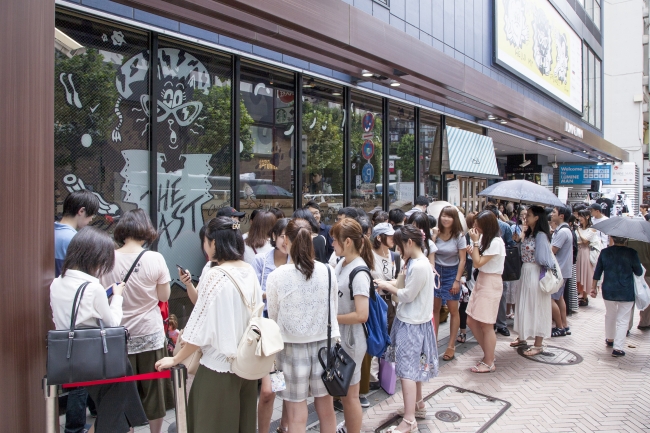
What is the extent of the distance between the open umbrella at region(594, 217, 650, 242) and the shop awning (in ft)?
17.0

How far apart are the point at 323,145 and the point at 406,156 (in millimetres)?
2925

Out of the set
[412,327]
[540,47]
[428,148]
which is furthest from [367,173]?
[540,47]

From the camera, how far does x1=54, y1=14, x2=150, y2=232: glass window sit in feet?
16.3

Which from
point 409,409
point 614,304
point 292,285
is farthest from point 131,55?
point 614,304

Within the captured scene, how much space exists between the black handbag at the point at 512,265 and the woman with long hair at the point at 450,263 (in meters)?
0.58

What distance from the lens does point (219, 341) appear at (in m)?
2.86

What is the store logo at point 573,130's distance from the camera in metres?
15.0

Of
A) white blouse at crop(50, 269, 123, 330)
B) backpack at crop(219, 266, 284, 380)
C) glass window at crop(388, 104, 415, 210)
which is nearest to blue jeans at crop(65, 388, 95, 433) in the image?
white blouse at crop(50, 269, 123, 330)

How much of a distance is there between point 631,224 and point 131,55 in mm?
6405

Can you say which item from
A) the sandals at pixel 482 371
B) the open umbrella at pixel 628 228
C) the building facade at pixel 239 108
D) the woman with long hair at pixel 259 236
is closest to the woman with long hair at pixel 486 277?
the sandals at pixel 482 371

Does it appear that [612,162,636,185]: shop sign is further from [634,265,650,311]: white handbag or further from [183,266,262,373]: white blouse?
[183,266,262,373]: white blouse

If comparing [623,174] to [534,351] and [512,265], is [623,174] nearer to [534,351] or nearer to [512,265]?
[534,351]

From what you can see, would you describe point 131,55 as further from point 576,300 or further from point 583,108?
point 583,108

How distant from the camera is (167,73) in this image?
19.6 feet
